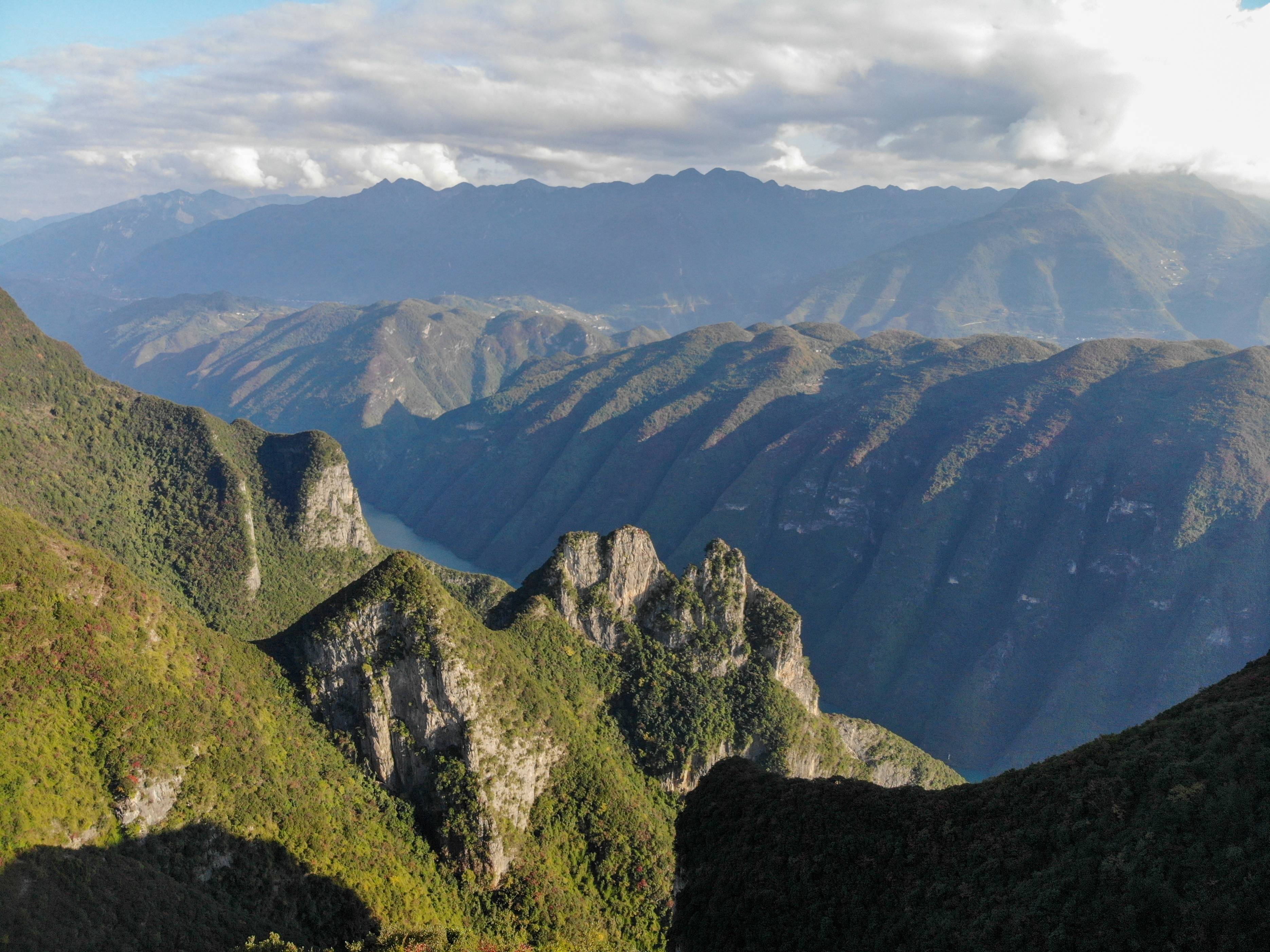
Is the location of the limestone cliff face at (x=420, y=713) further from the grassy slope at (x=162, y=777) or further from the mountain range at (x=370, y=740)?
the grassy slope at (x=162, y=777)

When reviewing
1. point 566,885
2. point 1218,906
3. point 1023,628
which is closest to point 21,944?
point 566,885

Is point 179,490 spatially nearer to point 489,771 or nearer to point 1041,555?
point 489,771

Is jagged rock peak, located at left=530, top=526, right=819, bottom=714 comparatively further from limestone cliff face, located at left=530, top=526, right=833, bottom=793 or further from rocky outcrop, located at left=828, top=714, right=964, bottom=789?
rocky outcrop, located at left=828, top=714, right=964, bottom=789

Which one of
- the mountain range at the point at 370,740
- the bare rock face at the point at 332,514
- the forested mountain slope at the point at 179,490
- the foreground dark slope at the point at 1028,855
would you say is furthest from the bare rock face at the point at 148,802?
the bare rock face at the point at 332,514

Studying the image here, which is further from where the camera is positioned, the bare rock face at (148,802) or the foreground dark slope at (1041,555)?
the foreground dark slope at (1041,555)

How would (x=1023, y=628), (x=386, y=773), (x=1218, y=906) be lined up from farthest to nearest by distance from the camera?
1. (x=1023, y=628)
2. (x=386, y=773)
3. (x=1218, y=906)

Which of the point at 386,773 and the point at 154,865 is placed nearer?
the point at 154,865

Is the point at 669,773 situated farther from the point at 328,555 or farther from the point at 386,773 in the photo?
the point at 328,555
